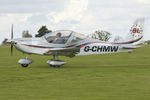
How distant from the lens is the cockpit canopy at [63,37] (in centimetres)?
2591

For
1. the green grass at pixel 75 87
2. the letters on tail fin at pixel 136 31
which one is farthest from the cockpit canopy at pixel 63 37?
the green grass at pixel 75 87

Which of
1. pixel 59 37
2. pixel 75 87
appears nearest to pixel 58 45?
pixel 59 37

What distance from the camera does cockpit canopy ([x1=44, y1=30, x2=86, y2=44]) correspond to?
2591cm

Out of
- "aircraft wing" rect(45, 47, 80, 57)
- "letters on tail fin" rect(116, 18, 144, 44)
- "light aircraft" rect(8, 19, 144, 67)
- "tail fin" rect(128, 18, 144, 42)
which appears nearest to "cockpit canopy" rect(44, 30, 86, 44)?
"light aircraft" rect(8, 19, 144, 67)

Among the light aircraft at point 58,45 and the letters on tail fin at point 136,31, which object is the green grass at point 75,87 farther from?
the letters on tail fin at point 136,31

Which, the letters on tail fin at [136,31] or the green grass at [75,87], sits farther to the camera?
the letters on tail fin at [136,31]

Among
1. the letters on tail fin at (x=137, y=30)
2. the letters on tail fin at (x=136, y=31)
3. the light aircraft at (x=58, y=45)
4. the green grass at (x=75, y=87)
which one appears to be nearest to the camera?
the green grass at (x=75, y=87)

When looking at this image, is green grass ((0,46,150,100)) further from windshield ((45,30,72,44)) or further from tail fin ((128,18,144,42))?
tail fin ((128,18,144,42))

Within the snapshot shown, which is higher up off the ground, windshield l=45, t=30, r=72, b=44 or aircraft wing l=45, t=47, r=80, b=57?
windshield l=45, t=30, r=72, b=44

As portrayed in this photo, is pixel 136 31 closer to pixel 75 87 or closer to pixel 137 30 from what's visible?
pixel 137 30

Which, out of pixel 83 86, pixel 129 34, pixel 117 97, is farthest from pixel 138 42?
pixel 117 97

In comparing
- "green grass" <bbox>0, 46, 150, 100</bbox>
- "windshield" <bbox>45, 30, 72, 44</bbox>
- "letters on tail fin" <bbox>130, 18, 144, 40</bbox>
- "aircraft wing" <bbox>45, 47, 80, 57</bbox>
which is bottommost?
"green grass" <bbox>0, 46, 150, 100</bbox>

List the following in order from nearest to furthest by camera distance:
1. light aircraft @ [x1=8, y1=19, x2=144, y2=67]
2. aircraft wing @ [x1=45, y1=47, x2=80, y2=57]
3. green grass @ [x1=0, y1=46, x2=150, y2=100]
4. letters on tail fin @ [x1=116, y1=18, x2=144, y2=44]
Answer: green grass @ [x1=0, y1=46, x2=150, y2=100] < aircraft wing @ [x1=45, y1=47, x2=80, y2=57] < light aircraft @ [x1=8, y1=19, x2=144, y2=67] < letters on tail fin @ [x1=116, y1=18, x2=144, y2=44]

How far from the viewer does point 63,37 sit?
26.0 m
